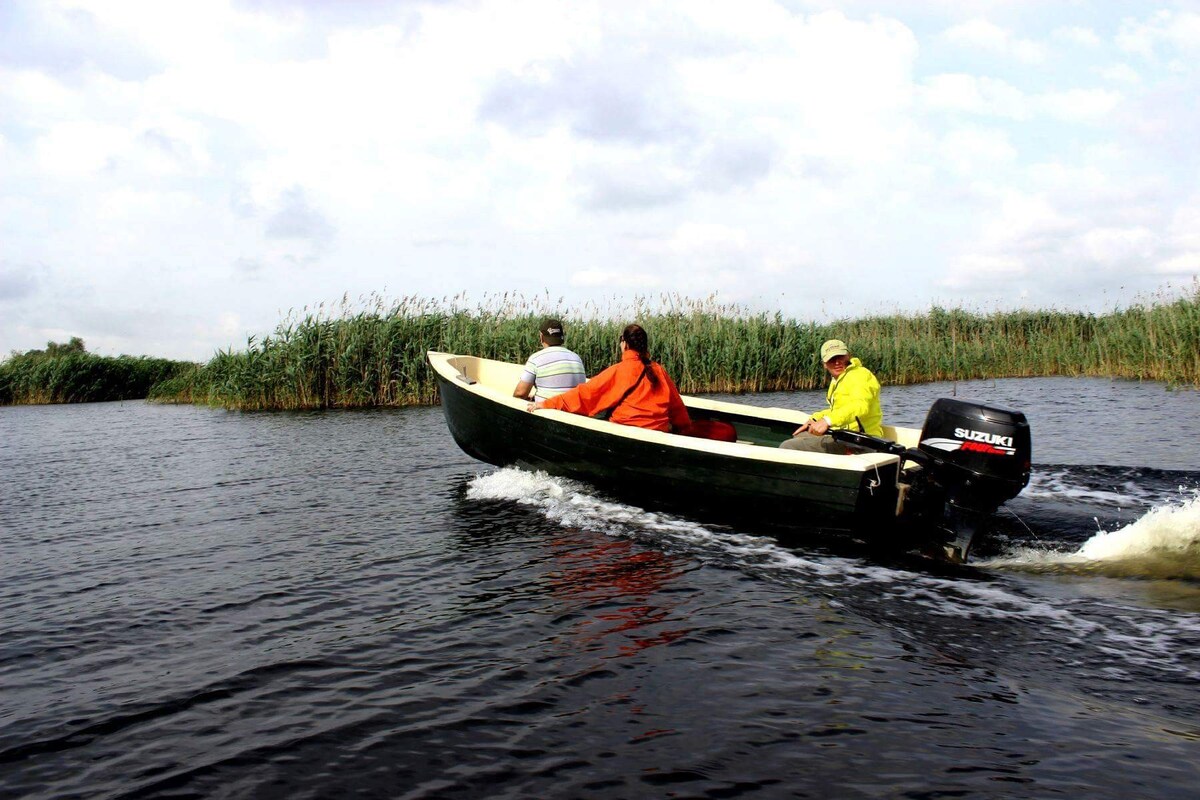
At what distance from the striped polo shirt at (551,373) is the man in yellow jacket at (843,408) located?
2.55m

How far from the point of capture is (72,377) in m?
26.1

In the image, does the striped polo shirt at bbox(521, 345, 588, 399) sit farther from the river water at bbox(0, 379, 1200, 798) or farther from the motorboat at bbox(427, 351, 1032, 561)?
the river water at bbox(0, 379, 1200, 798)

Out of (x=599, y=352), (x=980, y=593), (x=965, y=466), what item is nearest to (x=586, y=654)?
(x=980, y=593)

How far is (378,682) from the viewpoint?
11.8 feet

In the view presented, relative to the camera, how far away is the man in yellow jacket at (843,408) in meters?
6.18

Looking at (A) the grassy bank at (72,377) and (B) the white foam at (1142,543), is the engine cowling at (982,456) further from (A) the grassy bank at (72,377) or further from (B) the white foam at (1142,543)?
(A) the grassy bank at (72,377)

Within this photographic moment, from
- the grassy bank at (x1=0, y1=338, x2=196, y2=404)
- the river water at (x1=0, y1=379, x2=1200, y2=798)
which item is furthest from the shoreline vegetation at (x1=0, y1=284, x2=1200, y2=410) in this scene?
the river water at (x1=0, y1=379, x2=1200, y2=798)

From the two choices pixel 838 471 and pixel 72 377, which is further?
pixel 72 377

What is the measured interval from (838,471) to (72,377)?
2751 cm

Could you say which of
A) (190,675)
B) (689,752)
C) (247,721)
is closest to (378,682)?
(247,721)

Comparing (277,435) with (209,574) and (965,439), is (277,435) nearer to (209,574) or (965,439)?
(209,574)

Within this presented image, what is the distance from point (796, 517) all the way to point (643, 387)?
1802 millimetres

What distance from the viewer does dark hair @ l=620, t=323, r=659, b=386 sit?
270 inches

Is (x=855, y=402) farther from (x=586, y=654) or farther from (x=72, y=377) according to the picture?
(x=72, y=377)
